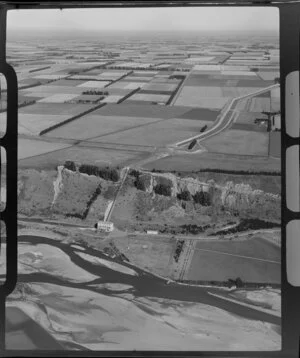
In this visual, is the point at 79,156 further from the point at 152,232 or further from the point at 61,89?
the point at 152,232

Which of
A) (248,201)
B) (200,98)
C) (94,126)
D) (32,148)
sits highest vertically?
(200,98)

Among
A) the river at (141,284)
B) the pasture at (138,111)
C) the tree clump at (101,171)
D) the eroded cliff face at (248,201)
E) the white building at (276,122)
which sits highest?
the pasture at (138,111)

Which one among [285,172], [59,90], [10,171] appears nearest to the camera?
[285,172]

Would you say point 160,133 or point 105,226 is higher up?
point 160,133

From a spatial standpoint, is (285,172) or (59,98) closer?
(285,172)

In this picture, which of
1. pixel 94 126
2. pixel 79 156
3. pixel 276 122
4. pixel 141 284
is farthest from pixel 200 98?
pixel 141 284

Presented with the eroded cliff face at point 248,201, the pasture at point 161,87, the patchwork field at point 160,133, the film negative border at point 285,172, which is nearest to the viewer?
the film negative border at point 285,172

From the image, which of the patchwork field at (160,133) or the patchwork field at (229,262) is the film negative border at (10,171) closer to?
the patchwork field at (160,133)

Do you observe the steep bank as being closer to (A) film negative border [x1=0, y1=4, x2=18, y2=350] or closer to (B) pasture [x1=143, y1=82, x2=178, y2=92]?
(A) film negative border [x1=0, y1=4, x2=18, y2=350]

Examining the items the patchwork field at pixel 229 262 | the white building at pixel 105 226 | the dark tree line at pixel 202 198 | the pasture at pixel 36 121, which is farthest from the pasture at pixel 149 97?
the patchwork field at pixel 229 262
